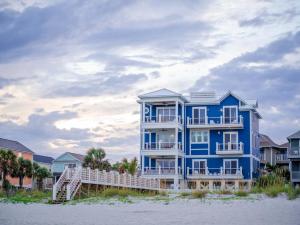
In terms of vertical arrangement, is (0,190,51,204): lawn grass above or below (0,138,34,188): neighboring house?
below

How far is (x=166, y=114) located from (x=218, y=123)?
4757 millimetres

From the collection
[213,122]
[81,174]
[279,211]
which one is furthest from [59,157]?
[279,211]

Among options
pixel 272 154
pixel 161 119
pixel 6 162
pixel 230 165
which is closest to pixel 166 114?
pixel 161 119

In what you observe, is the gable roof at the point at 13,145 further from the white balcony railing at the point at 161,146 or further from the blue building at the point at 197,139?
the blue building at the point at 197,139

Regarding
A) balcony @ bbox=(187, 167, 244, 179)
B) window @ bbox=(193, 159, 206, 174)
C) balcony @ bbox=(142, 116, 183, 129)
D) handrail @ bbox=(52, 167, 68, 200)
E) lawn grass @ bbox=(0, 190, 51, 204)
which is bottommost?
lawn grass @ bbox=(0, 190, 51, 204)

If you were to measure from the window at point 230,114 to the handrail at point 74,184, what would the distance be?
22285 mm

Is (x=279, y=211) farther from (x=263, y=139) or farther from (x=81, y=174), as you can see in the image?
(x=263, y=139)

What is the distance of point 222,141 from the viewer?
5288cm

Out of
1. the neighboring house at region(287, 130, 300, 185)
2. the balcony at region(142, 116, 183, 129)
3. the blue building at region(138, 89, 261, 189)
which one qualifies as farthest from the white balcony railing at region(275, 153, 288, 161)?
the balcony at region(142, 116, 183, 129)

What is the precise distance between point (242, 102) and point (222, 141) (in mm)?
3960

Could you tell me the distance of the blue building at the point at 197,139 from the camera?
5153 cm

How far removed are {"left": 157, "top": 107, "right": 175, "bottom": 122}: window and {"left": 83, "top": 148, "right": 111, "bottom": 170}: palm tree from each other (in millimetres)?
7958

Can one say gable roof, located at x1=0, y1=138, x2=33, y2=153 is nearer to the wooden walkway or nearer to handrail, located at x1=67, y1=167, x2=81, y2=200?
the wooden walkway

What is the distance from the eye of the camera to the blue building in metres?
51.5
